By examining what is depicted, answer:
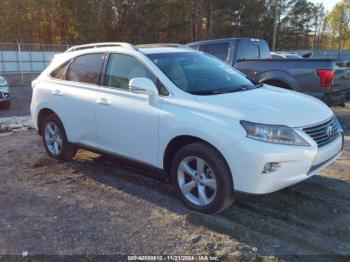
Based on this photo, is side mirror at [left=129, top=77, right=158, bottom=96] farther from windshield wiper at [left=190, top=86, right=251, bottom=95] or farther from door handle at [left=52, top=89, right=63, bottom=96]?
door handle at [left=52, top=89, right=63, bottom=96]

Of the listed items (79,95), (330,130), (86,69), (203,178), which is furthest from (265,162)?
(86,69)

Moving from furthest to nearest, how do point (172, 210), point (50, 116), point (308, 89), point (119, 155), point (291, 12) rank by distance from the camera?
point (291, 12)
point (308, 89)
point (50, 116)
point (119, 155)
point (172, 210)

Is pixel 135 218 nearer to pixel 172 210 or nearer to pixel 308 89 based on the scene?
pixel 172 210

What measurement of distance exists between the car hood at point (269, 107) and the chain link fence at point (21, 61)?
1784 cm

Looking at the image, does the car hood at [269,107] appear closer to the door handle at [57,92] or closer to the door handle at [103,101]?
the door handle at [103,101]

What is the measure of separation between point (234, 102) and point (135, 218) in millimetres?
1551

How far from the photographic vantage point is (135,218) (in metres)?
4.15

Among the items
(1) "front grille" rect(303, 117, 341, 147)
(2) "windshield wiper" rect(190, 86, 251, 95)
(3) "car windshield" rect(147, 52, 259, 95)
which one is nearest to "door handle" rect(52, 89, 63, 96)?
(3) "car windshield" rect(147, 52, 259, 95)

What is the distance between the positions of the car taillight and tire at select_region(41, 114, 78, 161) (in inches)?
190

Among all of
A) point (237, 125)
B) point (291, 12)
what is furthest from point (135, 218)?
point (291, 12)

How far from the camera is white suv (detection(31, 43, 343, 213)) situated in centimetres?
373

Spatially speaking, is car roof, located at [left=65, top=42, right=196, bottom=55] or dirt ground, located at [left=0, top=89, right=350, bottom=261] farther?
car roof, located at [left=65, top=42, right=196, bottom=55]

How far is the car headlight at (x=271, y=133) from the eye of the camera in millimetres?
3699

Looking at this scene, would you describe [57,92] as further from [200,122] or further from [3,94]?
[3,94]
